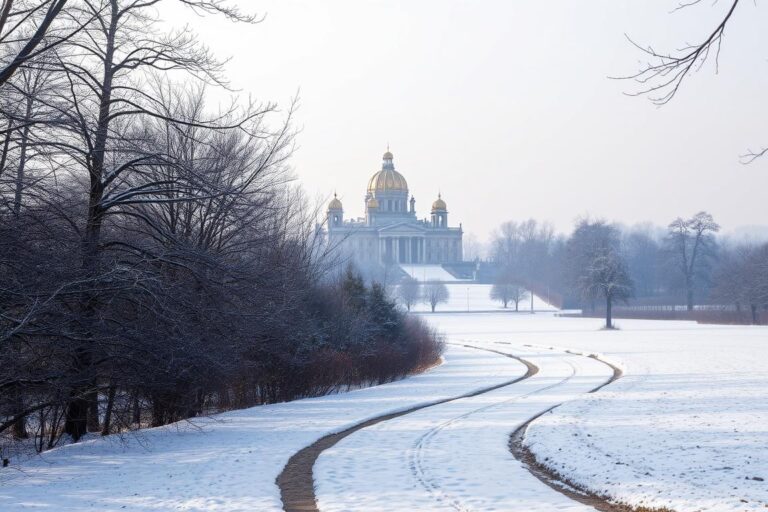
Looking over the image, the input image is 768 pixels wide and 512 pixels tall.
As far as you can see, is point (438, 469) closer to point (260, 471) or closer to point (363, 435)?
point (260, 471)

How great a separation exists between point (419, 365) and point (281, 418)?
1888cm

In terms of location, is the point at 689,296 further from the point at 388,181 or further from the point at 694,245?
the point at 388,181

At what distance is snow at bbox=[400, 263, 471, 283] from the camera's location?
144 metres

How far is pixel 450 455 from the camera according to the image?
1421cm

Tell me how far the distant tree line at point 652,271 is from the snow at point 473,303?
2541 mm

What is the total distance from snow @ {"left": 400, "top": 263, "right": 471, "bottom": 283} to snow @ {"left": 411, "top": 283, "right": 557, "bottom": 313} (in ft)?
36.7

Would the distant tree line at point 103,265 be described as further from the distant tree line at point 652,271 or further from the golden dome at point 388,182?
the golden dome at point 388,182

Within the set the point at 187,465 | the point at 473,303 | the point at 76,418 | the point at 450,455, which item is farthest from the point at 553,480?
the point at 473,303

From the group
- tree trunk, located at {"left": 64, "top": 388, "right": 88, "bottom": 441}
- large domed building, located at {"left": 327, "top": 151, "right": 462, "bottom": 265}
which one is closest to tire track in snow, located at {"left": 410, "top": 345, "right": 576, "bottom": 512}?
tree trunk, located at {"left": 64, "top": 388, "right": 88, "bottom": 441}

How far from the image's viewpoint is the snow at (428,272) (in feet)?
474

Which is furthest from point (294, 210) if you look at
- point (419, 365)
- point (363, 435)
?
point (363, 435)

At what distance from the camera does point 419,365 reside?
38.7 m

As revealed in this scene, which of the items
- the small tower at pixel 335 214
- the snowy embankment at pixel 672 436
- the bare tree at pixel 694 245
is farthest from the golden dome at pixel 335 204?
the snowy embankment at pixel 672 436

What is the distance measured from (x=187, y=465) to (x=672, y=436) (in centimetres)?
764
